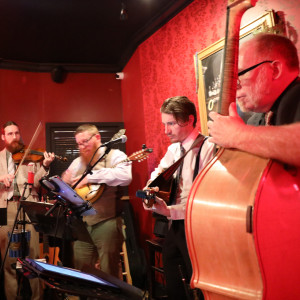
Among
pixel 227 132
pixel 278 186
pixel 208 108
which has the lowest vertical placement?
pixel 278 186

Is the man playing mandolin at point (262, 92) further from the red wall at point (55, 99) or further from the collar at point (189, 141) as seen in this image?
the red wall at point (55, 99)

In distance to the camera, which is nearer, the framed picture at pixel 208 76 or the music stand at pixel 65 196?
the music stand at pixel 65 196


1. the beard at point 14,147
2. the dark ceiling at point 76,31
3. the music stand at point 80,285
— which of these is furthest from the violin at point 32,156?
the music stand at point 80,285

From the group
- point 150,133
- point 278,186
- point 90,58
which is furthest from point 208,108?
point 90,58

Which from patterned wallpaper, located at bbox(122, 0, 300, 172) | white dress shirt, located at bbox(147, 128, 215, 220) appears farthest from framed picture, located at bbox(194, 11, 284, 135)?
white dress shirt, located at bbox(147, 128, 215, 220)

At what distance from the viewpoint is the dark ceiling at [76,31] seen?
13.5ft

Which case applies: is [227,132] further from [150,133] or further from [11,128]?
[11,128]

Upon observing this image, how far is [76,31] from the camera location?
478 cm

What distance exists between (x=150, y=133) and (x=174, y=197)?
2.38m

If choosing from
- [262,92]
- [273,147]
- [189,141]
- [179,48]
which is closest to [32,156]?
[179,48]

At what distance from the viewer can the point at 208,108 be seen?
3334mm

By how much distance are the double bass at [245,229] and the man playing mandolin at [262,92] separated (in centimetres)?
6

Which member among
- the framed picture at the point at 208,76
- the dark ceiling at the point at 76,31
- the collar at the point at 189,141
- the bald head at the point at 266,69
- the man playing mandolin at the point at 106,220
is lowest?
the man playing mandolin at the point at 106,220

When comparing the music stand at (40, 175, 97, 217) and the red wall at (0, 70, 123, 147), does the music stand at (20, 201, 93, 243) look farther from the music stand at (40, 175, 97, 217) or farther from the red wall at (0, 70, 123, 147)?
the red wall at (0, 70, 123, 147)
